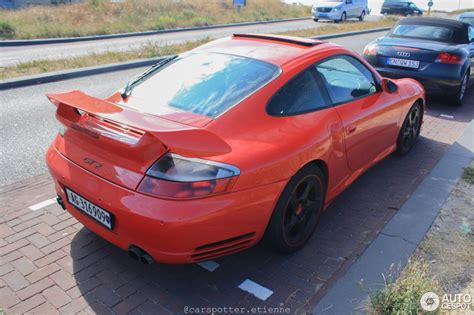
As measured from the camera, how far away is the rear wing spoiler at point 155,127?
2346 mm

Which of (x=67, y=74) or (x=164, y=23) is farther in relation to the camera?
(x=164, y=23)

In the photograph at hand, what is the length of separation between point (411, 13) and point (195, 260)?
40.5 metres

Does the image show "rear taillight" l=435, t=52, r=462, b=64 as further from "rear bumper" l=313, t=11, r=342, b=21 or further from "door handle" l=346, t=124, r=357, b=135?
"rear bumper" l=313, t=11, r=342, b=21

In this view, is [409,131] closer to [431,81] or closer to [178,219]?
[431,81]

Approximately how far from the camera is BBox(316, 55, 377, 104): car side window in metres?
3.52

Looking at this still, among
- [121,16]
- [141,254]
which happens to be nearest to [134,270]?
[141,254]

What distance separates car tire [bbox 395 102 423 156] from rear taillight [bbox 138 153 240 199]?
3186 millimetres

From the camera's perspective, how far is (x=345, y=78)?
151 inches

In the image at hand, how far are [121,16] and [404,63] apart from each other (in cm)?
1963

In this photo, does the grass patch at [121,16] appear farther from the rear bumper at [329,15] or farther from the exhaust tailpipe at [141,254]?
the exhaust tailpipe at [141,254]

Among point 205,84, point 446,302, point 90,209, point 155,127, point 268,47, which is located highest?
point 268,47

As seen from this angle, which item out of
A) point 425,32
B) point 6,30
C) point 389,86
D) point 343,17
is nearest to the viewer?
point 389,86

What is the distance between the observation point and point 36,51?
13594 mm

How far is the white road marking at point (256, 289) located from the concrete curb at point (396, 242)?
13.0 inches
